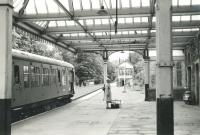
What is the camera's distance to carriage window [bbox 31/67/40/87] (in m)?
18.1

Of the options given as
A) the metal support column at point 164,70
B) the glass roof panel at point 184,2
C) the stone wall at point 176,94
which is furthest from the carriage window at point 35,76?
the stone wall at point 176,94

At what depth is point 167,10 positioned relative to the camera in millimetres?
10695

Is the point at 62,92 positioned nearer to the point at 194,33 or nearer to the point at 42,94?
the point at 42,94

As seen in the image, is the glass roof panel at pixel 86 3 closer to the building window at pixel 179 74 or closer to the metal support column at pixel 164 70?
the metal support column at pixel 164 70

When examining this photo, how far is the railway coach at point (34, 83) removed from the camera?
1576cm

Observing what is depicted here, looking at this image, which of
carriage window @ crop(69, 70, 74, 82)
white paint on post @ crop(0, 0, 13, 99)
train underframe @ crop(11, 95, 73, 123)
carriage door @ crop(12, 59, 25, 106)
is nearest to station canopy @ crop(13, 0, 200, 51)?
carriage door @ crop(12, 59, 25, 106)

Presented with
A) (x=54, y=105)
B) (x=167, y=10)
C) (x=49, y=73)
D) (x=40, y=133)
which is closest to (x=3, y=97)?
(x=40, y=133)

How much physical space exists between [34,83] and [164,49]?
9.21 m

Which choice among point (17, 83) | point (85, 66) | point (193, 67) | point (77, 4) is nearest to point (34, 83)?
point (17, 83)

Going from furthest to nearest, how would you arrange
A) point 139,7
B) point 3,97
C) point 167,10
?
point 139,7
point 167,10
point 3,97

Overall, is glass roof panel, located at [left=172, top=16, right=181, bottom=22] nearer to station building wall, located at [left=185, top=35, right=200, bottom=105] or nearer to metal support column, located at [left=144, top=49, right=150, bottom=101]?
station building wall, located at [left=185, top=35, right=200, bottom=105]

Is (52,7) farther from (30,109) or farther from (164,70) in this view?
(164,70)

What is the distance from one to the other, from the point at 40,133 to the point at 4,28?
15.3 feet

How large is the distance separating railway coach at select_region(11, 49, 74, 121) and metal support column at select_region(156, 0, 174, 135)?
671 cm
